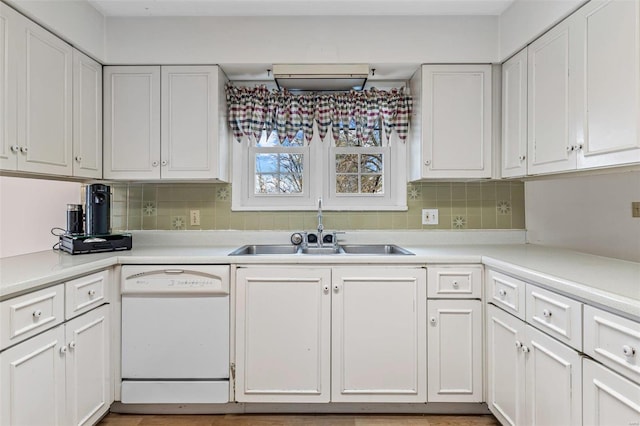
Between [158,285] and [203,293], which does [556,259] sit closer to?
[203,293]

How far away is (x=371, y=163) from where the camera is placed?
8.74 ft

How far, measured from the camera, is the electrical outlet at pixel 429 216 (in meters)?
2.55

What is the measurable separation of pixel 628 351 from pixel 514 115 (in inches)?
58.1

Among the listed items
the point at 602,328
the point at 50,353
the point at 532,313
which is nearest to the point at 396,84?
the point at 532,313

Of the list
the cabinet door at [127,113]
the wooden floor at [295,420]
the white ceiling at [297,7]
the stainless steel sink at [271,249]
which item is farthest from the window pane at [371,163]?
the wooden floor at [295,420]

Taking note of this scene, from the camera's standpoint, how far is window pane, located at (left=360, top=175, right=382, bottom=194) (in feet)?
8.67

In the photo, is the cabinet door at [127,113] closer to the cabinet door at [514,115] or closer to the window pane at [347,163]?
the window pane at [347,163]

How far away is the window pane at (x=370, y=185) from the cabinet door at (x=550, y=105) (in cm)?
98

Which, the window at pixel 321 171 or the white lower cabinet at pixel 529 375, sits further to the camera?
the window at pixel 321 171

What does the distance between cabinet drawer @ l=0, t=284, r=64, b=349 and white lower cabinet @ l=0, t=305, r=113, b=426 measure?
0.03 metres

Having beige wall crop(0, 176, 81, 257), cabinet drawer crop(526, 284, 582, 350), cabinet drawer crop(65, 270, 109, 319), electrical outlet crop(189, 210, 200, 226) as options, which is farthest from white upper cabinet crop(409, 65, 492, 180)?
beige wall crop(0, 176, 81, 257)

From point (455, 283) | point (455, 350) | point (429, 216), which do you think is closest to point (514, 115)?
point (429, 216)

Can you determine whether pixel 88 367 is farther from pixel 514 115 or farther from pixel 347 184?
pixel 514 115

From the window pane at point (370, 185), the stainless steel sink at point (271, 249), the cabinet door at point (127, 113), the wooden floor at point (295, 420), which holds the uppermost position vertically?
the cabinet door at point (127, 113)
